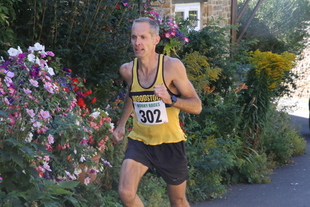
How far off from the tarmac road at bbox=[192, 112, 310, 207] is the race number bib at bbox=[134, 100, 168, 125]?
9.68 feet

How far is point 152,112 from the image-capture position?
489cm

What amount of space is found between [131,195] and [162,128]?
67cm

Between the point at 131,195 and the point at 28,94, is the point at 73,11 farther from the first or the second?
the point at 131,195

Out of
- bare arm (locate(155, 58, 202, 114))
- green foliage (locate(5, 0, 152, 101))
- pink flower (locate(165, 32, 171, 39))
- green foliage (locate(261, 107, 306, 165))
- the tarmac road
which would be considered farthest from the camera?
green foliage (locate(261, 107, 306, 165))

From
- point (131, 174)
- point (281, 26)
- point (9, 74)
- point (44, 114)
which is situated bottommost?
point (131, 174)

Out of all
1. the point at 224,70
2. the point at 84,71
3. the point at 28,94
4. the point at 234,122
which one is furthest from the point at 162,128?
the point at 224,70

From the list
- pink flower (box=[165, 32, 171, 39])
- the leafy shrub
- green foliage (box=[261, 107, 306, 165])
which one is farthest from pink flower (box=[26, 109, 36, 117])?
green foliage (box=[261, 107, 306, 165])

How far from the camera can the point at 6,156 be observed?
443 cm

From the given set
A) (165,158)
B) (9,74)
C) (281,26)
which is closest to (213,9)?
(281,26)

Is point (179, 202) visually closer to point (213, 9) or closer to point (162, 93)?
Result: point (162, 93)

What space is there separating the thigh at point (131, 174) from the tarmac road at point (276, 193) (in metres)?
2.95

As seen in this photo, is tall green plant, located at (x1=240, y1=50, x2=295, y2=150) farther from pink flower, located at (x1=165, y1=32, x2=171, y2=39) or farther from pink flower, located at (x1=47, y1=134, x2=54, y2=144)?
pink flower, located at (x1=47, y1=134, x2=54, y2=144)

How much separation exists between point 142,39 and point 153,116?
649mm

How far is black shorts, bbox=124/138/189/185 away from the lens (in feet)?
16.3
